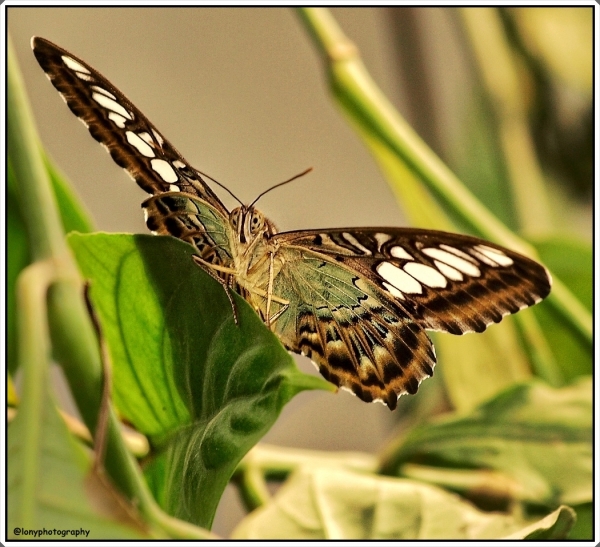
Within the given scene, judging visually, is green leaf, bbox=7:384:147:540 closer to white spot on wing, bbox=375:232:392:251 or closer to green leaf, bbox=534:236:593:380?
white spot on wing, bbox=375:232:392:251

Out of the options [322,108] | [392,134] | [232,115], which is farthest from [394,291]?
[322,108]

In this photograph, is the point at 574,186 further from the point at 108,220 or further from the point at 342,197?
the point at 108,220

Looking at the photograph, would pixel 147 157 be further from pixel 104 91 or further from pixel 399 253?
pixel 399 253

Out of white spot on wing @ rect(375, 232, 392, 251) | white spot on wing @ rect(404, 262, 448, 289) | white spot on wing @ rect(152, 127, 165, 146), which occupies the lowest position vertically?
white spot on wing @ rect(404, 262, 448, 289)

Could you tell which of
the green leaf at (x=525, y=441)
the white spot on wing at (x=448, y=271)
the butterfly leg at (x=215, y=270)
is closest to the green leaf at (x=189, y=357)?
the butterfly leg at (x=215, y=270)

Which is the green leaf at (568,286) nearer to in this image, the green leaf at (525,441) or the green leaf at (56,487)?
the green leaf at (525,441)

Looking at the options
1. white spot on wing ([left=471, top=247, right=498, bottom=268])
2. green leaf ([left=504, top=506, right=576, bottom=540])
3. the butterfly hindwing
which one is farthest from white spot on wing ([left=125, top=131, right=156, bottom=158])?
green leaf ([left=504, top=506, right=576, bottom=540])
